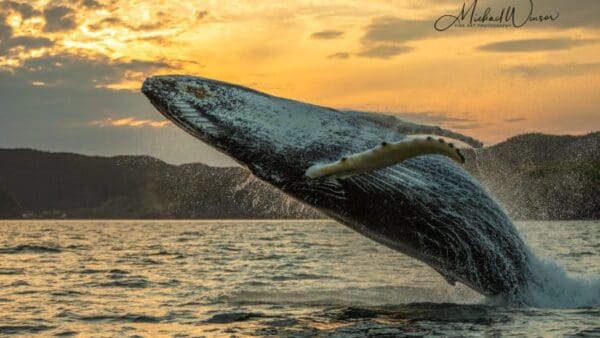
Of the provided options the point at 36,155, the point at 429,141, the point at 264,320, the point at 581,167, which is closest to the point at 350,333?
the point at 264,320

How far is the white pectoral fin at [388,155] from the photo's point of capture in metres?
4.83

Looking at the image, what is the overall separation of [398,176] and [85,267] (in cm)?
1138

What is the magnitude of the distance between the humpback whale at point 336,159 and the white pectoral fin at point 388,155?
50cm

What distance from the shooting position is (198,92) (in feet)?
19.6

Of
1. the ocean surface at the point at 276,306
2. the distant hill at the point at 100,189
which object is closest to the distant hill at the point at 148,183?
the distant hill at the point at 100,189

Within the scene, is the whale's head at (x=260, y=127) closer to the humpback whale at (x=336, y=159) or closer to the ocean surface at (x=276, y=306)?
the humpback whale at (x=336, y=159)

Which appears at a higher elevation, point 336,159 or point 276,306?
point 336,159

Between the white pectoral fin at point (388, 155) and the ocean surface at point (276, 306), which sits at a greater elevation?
the white pectoral fin at point (388, 155)

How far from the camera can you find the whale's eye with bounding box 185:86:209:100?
234 inches

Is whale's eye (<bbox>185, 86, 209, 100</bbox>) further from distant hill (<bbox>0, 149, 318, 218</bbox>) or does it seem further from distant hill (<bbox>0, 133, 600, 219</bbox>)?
distant hill (<bbox>0, 149, 318, 218</bbox>)

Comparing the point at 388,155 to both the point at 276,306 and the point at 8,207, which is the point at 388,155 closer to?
the point at 276,306

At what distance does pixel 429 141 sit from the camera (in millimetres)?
4824

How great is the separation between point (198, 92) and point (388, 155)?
1.77 metres

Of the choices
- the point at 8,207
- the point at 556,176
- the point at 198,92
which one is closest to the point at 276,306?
the point at 198,92
